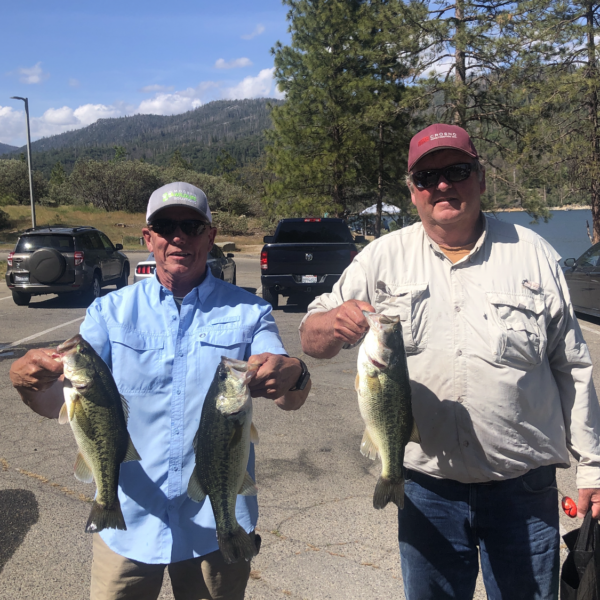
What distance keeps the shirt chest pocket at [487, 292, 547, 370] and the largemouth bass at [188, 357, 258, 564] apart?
98 cm

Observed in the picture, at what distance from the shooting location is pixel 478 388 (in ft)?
7.37

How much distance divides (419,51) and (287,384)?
2097 centimetres

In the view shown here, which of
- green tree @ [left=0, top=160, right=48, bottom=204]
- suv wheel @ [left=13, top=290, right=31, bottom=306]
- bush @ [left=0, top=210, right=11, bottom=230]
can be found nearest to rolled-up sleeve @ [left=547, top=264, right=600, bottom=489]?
suv wheel @ [left=13, top=290, right=31, bottom=306]

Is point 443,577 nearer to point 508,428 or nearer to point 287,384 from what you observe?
point 508,428

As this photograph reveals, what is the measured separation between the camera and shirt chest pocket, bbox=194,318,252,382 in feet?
7.28

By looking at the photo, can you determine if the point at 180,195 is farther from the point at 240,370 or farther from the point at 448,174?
the point at 448,174

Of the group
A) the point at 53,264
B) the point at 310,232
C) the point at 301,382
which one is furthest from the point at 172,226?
the point at 53,264

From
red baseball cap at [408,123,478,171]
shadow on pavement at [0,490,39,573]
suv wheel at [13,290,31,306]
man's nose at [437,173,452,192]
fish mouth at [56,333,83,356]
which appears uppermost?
red baseball cap at [408,123,478,171]

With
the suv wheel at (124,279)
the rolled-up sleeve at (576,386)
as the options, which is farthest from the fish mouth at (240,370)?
the suv wheel at (124,279)

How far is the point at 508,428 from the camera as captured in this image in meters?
2.23

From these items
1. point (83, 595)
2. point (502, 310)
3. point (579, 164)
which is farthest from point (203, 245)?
point (579, 164)

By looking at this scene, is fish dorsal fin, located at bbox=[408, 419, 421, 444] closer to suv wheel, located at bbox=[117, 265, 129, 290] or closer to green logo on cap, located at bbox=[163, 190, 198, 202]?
green logo on cap, located at bbox=[163, 190, 198, 202]

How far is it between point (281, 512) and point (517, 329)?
2534mm

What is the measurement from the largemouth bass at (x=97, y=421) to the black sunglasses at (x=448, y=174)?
1.49 metres
